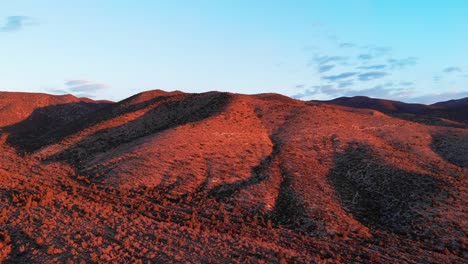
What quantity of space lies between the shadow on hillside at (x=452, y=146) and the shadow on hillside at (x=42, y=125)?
53.3 m

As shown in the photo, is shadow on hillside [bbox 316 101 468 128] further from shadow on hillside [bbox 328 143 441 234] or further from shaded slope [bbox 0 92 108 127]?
shaded slope [bbox 0 92 108 127]

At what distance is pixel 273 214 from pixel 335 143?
2146cm

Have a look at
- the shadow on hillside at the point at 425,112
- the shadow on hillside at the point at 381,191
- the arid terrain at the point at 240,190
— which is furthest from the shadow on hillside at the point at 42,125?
the shadow on hillside at the point at 425,112

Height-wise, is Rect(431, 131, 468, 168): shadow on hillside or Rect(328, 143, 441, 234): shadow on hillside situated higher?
Rect(431, 131, 468, 168): shadow on hillside

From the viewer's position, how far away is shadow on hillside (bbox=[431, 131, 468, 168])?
44.7m

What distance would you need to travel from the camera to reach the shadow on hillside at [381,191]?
28.6 metres

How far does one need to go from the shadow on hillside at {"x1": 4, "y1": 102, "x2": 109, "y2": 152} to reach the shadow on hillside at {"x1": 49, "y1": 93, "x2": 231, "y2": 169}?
31.8 feet

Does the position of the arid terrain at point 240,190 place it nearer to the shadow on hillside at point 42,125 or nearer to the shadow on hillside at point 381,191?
the shadow on hillside at point 381,191

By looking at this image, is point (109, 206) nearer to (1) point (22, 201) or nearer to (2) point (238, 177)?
(1) point (22, 201)

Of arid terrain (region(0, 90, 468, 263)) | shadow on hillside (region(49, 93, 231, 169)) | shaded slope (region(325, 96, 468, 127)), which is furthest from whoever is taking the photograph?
shaded slope (region(325, 96, 468, 127))

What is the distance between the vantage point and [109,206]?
29484 mm

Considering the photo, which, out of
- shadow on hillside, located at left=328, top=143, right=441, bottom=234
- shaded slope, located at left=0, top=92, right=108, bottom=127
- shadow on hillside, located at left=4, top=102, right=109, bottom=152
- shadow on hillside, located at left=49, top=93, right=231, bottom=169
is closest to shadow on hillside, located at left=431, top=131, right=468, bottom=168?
shadow on hillside, located at left=328, top=143, right=441, bottom=234

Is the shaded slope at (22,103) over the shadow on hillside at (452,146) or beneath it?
over

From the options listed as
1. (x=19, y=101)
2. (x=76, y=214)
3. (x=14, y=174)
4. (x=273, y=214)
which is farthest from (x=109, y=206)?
(x=19, y=101)
